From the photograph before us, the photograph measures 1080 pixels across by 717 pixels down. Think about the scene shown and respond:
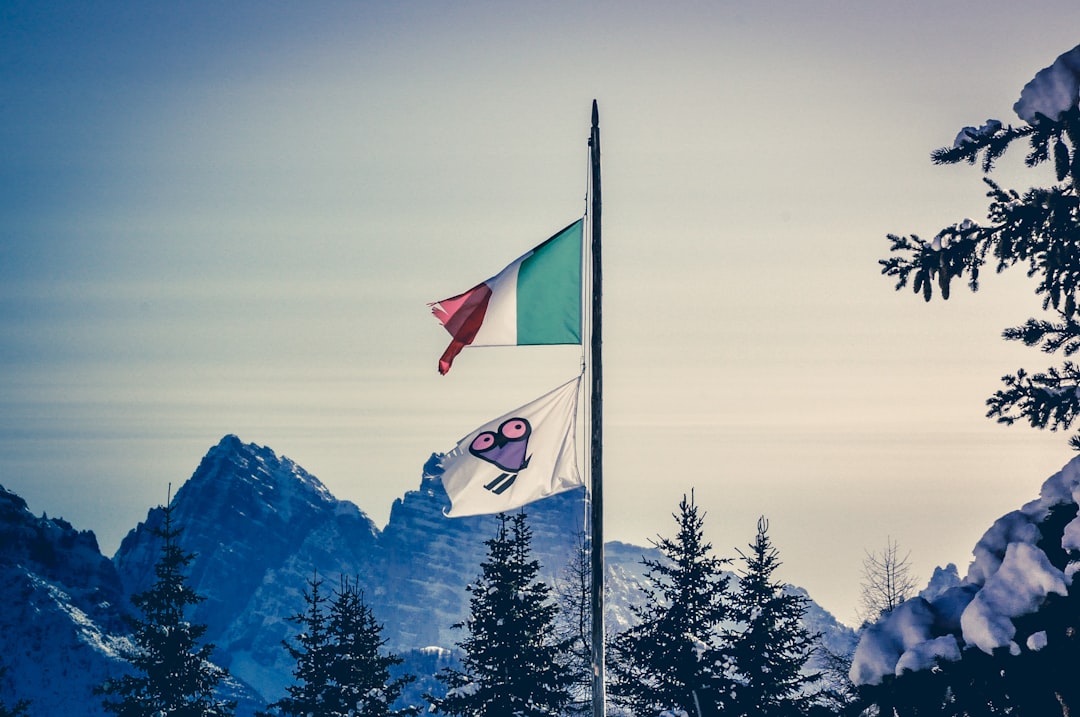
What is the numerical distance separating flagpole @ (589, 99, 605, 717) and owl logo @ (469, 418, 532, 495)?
2.89ft

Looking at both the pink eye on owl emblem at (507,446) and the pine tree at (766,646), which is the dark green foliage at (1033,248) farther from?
the pine tree at (766,646)

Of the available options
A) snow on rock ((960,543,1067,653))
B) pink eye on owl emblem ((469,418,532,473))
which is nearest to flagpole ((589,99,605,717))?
pink eye on owl emblem ((469,418,532,473))

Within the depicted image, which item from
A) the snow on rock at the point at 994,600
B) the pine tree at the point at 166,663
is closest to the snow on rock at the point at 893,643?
the snow on rock at the point at 994,600

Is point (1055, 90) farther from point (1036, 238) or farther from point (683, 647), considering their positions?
point (683, 647)

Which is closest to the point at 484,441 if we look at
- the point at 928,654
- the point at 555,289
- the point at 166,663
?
the point at 555,289

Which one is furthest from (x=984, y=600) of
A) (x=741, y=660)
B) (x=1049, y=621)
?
(x=741, y=660)

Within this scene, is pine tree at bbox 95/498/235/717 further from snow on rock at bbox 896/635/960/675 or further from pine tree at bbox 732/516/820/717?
snow on rock at bbox 896/635/960/675

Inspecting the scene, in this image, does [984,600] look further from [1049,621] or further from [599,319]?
[599,319]

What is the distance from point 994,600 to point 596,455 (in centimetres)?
465

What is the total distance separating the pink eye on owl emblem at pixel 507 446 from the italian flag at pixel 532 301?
0.98 m

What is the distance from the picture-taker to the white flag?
13.6 meters

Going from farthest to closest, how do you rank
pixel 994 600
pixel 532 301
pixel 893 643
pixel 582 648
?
pixel 582 648 < pixel 893 643 < pixel 532 301 < pixel 994 600

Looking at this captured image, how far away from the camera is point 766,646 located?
32.8 metres

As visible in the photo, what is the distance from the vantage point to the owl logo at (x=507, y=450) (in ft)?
44.7
